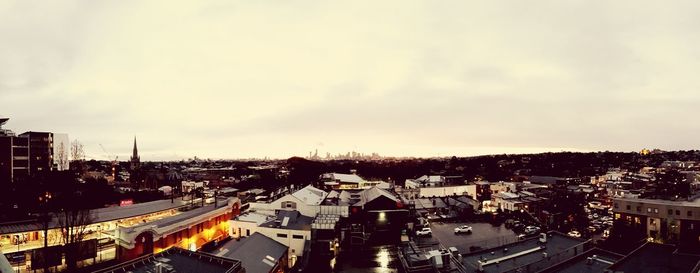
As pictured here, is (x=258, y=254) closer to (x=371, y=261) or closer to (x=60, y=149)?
(x=371, y=261)

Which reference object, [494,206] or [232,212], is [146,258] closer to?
[232,212]

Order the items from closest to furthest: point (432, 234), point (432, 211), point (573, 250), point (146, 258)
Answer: point (146, 258), point (573, 250), point (432, 234), point (432, 211)

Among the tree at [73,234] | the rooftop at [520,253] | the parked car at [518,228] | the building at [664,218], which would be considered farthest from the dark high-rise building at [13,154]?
the building at [664,218]

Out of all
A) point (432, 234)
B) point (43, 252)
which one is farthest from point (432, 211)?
point (43, 252)

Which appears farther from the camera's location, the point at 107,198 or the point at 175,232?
the point at 107,198

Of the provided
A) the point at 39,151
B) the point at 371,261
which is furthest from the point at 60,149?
the point at 371,261

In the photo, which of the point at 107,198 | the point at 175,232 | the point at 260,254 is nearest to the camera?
the point at 260,254

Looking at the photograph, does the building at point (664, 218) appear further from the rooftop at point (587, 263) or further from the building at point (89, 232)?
the building at point (89, 232)
